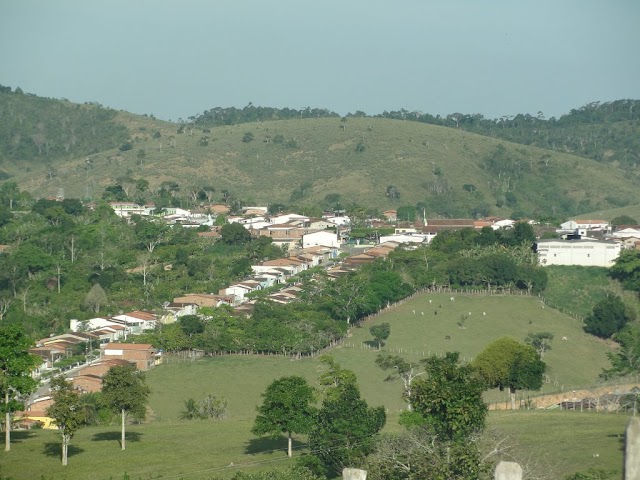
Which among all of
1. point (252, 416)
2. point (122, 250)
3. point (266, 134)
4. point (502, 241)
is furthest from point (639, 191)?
point (252, 416)

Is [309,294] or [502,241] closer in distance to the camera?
[309,294]

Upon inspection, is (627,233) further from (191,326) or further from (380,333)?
(191,326)

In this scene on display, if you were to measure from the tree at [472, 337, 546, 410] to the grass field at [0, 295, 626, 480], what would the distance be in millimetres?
2057

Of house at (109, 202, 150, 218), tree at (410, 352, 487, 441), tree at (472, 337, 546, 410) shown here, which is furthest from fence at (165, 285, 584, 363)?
house at (109, 202, 150, 218)

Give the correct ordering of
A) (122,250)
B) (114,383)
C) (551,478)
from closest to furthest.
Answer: (551,478) < (114,383) < (122,250)

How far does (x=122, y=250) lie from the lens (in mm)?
83438

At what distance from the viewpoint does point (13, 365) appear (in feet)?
113

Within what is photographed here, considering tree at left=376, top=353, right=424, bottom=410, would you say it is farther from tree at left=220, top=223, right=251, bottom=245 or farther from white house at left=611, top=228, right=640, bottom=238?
white house at left=611, top=228, right=640, bottom=238

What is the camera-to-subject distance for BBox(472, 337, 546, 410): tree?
147ft

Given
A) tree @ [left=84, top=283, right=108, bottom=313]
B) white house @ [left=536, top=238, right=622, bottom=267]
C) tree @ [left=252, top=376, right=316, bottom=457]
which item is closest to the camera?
tree @ [left=252, top=376, right=316, bottom=457]

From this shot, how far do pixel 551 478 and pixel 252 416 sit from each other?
18372 mm

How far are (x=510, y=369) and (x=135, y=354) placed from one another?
1726 cm

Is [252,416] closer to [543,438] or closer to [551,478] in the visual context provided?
[543,438]

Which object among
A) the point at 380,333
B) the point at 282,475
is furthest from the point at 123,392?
the point at 380,333
